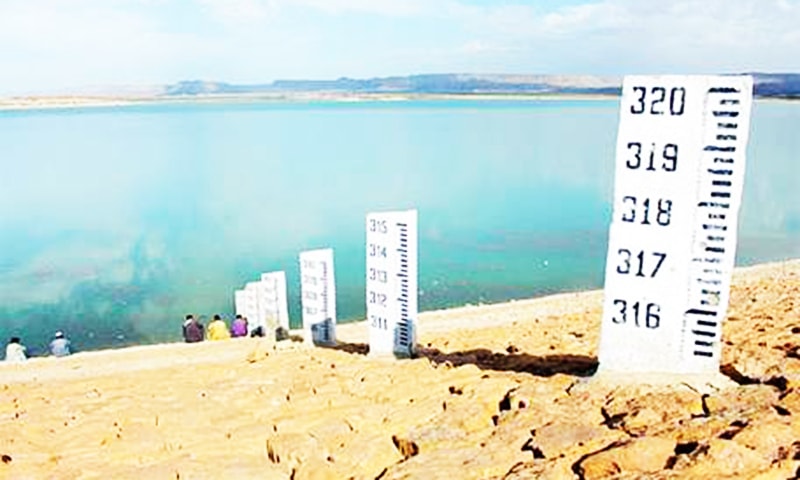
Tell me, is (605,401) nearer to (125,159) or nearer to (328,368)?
(328,368)

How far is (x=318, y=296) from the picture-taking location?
51.0 feet

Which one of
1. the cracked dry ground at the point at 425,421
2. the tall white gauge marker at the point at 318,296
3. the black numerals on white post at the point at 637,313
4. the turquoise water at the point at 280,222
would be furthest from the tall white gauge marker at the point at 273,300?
the black numerals on white post at the point at 637,313

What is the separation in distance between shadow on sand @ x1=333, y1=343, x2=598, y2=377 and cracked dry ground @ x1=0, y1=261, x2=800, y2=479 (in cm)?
3

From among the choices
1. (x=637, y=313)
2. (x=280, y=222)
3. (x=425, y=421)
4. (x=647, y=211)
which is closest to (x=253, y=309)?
(x=425, y=421)

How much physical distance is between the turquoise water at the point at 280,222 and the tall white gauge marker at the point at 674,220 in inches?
709

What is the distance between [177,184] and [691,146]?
52.5 metres

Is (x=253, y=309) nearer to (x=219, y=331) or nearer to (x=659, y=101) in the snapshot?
(x=219, y=331)

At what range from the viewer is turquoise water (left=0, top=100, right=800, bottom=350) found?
27547 mm

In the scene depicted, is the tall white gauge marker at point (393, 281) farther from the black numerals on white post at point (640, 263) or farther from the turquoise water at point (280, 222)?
the turquoise water at point (280, 222)

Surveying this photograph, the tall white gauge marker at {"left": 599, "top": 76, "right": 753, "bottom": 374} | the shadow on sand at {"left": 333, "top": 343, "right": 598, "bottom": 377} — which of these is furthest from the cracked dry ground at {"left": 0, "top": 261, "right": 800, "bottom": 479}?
the tall white gauge marker at {"left": 599, "top": 76, "right": 753, "bottom": 374}

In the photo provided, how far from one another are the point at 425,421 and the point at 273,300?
11286 millimetres

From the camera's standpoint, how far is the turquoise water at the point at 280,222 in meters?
27.5

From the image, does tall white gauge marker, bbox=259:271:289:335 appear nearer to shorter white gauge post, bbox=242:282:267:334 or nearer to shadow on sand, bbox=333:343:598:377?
shorter white gauge post, bbox=242:282:267:334

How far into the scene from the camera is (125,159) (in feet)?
243
